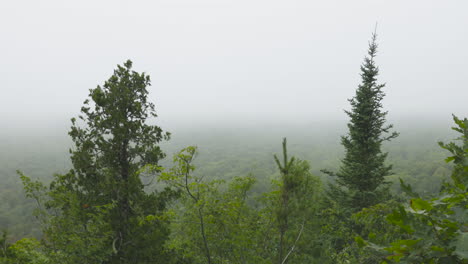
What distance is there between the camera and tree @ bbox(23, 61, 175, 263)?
27.3ft

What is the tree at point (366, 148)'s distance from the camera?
13562mm

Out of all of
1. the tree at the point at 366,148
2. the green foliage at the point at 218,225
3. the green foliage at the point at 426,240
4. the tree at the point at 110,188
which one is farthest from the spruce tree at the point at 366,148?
the green foliage at the point at 426,240

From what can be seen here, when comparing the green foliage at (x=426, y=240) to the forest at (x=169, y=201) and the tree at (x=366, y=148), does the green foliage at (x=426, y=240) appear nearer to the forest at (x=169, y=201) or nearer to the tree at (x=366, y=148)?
the forest at (x=169, y=201)

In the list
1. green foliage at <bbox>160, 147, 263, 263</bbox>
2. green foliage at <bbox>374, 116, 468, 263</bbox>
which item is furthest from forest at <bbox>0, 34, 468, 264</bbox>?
green foliage at <bbox>374, 116, 468, 263</bbox>

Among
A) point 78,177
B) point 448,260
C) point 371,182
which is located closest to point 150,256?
point 78,177

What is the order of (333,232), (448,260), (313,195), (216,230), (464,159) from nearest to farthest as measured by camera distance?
1. (448,260)
2. (464,159)
3. (313,195)
4. (216,230)
5. (333,232)

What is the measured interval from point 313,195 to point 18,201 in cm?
15440

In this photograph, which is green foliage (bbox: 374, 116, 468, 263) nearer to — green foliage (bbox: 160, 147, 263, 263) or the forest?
the forest

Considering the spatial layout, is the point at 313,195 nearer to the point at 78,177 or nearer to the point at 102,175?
the point at 102,175

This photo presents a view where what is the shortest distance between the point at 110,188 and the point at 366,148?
45.8ft

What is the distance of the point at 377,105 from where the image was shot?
13.7 meters

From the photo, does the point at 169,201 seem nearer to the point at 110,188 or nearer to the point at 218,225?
the point at 110,188

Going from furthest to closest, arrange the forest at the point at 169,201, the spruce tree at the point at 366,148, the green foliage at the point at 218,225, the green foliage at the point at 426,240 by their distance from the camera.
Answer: the spruce tree at the point at 366,148 < the green foliage at the point at 218,225 < the forest at the point at 169,201 < the green foliage at the point at 426,240

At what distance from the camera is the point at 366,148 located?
14.0 m
